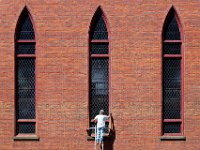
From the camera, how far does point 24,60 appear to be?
690 inches

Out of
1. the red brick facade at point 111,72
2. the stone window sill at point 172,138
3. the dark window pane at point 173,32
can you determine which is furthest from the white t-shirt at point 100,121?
the dark window pane at point 173,32

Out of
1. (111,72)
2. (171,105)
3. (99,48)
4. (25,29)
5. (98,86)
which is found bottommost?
(171,105)

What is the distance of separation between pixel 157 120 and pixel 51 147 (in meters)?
4.17

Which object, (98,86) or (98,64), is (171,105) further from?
(98,64)

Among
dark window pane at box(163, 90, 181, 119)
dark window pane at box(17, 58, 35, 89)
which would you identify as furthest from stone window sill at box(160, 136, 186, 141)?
dark window pane at box(17, 58, 35, 89)

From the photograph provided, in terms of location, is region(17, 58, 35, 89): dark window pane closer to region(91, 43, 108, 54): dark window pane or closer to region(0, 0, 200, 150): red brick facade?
region(0, 0, 200, 150): red brick facade

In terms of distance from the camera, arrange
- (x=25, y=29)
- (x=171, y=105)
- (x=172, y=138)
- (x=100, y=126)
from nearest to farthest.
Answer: (x=100, y=126) → (x=172, y=138) → (x=171, y=105) → (x=25, y=29)

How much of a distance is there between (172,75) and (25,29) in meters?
5.99

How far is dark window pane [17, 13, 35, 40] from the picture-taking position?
17.5m

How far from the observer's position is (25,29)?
691 inches

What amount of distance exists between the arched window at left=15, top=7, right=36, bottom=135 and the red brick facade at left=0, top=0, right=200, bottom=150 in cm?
28

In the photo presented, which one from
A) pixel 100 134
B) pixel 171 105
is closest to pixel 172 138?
pixel 171 105

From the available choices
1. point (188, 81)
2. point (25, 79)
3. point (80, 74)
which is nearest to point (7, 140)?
point (25, 79)

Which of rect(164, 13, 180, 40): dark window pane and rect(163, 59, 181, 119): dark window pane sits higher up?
rect(164, 13, 180, 40): dark window pane
